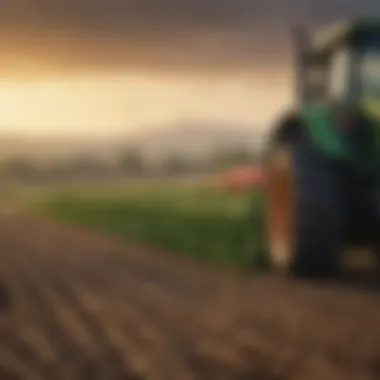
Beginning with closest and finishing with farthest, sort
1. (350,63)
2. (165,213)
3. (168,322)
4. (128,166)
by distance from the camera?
1. (168,322)
2. (350,63)
3. (128,166)
4. (165,213)

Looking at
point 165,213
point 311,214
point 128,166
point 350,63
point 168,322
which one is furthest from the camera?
point 165,213

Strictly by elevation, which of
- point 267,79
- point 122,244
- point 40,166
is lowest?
point 122,244

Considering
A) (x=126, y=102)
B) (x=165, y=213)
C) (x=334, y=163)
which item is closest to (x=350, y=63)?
(x=334, y=163)

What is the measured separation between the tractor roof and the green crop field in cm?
33

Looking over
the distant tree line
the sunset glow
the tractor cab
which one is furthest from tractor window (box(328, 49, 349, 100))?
the distant tree line

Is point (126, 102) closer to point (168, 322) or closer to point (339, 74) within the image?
point (339, 74)

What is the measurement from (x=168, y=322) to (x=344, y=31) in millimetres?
598

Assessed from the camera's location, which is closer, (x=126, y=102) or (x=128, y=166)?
(x=126, y=102)

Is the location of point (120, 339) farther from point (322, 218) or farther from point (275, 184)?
point (275, 184)

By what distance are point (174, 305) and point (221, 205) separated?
2.04 feet

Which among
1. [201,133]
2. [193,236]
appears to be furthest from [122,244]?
[201,133]

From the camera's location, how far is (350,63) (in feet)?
5.57

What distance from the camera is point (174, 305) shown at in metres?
1.37

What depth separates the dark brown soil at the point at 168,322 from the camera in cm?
106
